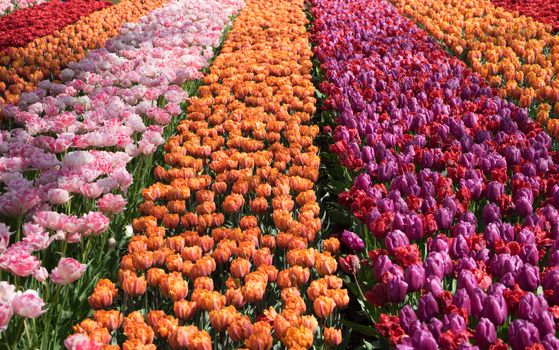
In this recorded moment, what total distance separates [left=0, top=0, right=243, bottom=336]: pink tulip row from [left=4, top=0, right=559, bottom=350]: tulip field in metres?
0.01

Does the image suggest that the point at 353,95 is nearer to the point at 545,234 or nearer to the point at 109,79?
the point at 109,79

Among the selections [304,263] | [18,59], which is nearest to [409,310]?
[304,263]

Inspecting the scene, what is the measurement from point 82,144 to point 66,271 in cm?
158

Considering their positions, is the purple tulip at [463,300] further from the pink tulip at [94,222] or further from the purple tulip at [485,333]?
the pink tulip at [94,222]

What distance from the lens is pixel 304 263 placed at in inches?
107

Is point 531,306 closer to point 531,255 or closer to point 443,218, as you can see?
point 531,255

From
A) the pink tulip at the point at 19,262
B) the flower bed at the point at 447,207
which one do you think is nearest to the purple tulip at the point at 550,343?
the flower bed at the point at 447,207

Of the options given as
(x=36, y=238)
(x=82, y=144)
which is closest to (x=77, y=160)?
(x=82, y=144)

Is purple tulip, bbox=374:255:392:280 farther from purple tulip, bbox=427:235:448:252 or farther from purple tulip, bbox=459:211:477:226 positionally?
purple tulip, bbox=459:211:477:226

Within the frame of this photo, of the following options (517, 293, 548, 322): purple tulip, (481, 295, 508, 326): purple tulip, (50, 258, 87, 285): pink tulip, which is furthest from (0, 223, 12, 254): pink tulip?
(517, 293, 548, 322): purple tulip

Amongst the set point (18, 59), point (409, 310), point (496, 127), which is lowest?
point (18, 59)

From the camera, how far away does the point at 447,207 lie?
2998mm

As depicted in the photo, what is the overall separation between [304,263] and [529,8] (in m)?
8.64

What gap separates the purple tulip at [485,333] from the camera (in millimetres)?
2000
